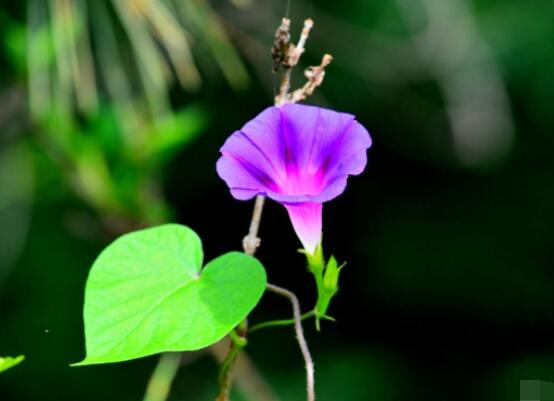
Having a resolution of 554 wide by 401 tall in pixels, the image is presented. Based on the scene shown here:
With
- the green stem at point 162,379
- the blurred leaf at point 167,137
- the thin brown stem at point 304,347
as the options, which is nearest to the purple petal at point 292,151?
the thin brown stem at point 304,347

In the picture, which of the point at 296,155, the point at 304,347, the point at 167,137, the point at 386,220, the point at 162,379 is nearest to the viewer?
the point at 304,347

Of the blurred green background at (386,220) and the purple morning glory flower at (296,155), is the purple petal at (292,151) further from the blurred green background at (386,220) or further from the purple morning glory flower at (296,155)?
the blurred green background at (386,220)

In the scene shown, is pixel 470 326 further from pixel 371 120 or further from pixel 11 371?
pixel 11 371

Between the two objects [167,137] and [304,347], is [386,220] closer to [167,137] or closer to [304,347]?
[167,137]

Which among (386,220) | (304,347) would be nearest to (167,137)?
(304,347)

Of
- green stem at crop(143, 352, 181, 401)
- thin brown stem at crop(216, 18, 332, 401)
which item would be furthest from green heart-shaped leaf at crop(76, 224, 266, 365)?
green stem at crop(143, 352, 181, 401)
